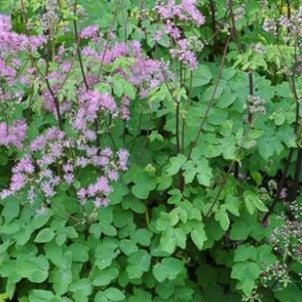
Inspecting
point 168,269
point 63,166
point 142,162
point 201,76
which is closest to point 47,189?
point 63,166

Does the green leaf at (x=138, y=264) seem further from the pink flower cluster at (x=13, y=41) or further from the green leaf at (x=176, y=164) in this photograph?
the pink flower cluster at (x=13, y=41)

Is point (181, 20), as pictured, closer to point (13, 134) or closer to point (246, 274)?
point (13, 134)

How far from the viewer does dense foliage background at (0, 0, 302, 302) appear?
226 centimetres

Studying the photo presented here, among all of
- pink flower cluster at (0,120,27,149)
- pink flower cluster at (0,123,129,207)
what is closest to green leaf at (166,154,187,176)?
pink flower cluster at (0,123,129,207)

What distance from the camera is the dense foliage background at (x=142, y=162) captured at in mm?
2256

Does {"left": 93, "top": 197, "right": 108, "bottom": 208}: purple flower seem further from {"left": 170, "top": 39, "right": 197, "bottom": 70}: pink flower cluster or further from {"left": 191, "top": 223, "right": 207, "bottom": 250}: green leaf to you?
{"left": 170, "top": 39, "right": 197, "bottom": 70}: pink flower cluster

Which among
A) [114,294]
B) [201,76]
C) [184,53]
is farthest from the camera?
[201,76]

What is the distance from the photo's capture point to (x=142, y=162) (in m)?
2.50

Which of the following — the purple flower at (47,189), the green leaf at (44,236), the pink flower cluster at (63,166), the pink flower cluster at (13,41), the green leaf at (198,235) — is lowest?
the green leaf at (44,236)

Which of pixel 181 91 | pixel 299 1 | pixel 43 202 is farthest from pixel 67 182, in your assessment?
pixel 299 1

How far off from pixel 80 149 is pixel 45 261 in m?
0.36

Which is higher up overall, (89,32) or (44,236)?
(89,32)

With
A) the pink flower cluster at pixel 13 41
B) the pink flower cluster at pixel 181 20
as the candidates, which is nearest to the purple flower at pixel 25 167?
the pink flower cluster at pixel 13 41

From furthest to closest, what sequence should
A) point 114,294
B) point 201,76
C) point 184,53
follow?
point 201,76 < point 114,294 < point 184,53
